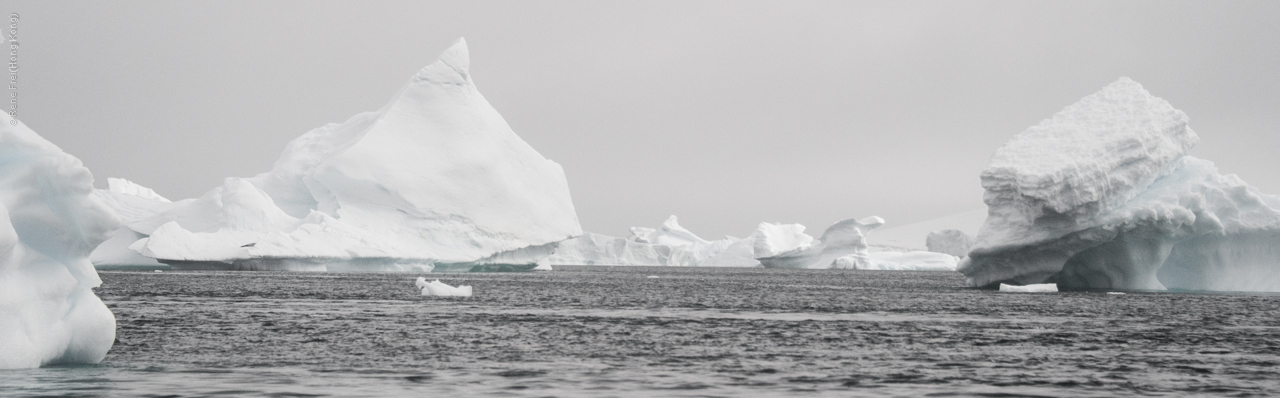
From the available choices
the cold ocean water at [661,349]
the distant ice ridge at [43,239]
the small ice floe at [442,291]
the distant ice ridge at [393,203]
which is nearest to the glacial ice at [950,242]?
the distant ice ridge at [393,203]

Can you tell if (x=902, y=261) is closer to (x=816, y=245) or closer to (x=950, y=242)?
(x=950, y=242)

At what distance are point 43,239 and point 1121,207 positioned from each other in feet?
92.1

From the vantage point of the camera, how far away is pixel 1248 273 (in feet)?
117

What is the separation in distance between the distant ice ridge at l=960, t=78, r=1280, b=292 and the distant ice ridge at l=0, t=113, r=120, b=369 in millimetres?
24846

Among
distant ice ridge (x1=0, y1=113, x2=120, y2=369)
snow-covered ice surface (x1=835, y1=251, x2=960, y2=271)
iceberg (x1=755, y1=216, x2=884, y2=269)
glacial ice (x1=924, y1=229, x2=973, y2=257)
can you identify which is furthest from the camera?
glacial ice (x1=924, y1=229, x2=973, y2=257)

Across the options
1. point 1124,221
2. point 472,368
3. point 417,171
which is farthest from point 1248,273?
point 417,171

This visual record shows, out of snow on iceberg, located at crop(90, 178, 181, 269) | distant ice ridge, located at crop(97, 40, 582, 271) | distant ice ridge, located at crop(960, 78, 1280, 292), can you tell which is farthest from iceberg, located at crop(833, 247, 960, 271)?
snow on iceberg, located at crop(90, 178, 181, 269)

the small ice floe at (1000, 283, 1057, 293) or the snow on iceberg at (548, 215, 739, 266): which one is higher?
the snow on iceberg at (548, 215, 739, 266)

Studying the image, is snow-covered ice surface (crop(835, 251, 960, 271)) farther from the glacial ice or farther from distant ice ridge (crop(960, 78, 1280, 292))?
distant ice ridge (crop(960, 78, 1280, 292))

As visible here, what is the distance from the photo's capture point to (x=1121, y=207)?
105 ft

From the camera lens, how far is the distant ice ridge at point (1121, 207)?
3109 cm

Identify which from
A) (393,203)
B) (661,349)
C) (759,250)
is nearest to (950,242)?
(759,250)

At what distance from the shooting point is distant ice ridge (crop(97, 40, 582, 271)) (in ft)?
156

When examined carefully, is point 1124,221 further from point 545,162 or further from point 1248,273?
point 545,162
